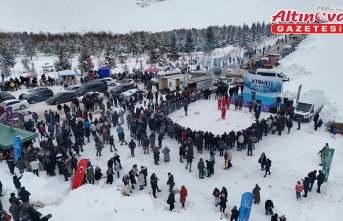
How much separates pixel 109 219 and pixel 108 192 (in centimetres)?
213

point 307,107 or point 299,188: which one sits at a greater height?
point 307,107

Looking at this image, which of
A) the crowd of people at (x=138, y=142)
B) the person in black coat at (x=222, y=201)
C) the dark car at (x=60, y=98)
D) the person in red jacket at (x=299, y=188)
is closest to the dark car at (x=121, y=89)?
the dark car at (x=60, y=98)

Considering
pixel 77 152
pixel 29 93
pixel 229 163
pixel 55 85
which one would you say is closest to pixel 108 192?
pixel 77 152

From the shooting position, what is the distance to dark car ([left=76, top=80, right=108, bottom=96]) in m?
31.9

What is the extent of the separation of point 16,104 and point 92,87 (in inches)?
293

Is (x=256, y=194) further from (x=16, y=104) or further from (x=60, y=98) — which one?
(x=16, y=104)

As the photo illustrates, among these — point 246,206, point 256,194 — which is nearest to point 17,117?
point 256,194

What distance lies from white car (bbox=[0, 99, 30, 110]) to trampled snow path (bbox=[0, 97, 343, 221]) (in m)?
11.0

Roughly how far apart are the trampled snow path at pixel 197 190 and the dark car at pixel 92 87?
12.8 meters

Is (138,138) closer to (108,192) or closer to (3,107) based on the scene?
(108,192)

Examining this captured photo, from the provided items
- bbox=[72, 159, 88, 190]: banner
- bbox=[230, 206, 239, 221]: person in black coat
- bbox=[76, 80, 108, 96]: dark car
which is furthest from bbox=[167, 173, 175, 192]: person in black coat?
bbox=[76, 80, 108, 96]: dark car

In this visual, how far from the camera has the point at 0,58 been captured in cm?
5338

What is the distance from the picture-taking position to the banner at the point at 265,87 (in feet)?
90.1

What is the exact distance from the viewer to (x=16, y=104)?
90.7 ft
